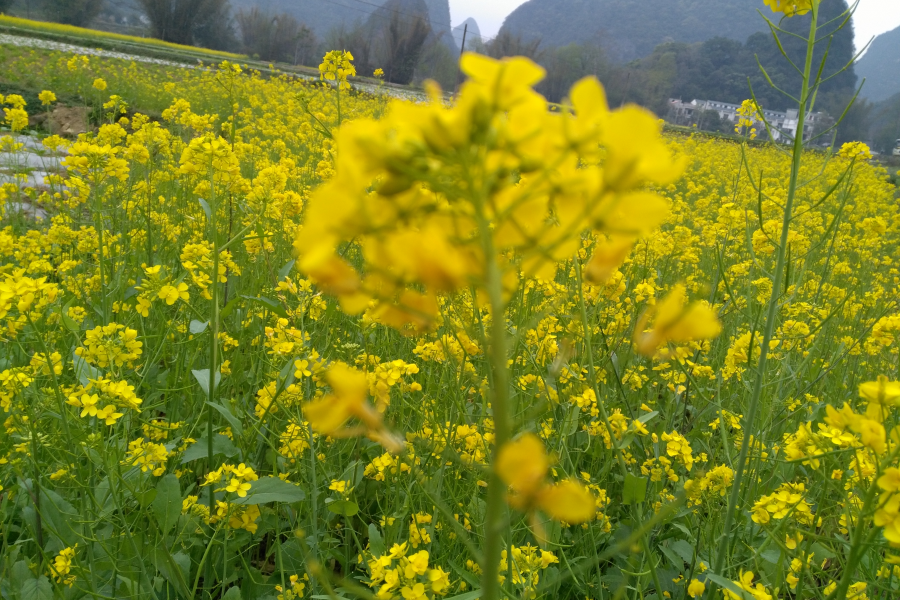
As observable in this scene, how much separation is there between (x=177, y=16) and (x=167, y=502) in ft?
162

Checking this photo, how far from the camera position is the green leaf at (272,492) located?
164 centimetres

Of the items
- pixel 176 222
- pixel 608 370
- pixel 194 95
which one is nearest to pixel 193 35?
pixel 194 95

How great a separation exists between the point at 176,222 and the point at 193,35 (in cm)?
4800

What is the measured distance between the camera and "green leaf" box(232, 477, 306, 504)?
1640mm

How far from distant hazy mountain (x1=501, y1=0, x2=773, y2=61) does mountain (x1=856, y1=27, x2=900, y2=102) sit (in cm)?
3184

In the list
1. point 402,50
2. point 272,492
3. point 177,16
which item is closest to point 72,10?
point 177,16

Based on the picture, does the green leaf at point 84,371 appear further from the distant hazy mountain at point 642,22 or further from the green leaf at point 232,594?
the distant hazy mountain at point 642,22

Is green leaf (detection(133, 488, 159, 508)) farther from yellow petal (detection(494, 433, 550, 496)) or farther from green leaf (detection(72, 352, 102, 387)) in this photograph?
yellow petal (detection(494, 433, 550, 496))

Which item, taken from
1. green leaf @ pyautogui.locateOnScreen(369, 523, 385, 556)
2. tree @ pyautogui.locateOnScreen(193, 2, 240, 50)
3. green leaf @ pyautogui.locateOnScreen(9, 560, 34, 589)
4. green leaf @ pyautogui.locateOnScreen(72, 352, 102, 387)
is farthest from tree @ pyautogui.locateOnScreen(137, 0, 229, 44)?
green leaf @ pyautogui.locateOnScreen(369, 523, 385, 556)

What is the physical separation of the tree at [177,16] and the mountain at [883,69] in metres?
146

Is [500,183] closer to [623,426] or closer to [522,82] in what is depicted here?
[522,82]

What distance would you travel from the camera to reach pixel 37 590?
1.54 m

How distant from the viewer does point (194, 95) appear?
35.4ft

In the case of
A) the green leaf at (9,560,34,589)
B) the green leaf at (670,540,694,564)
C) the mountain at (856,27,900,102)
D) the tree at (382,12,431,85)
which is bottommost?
the green leaf at (9,560,34,589)
